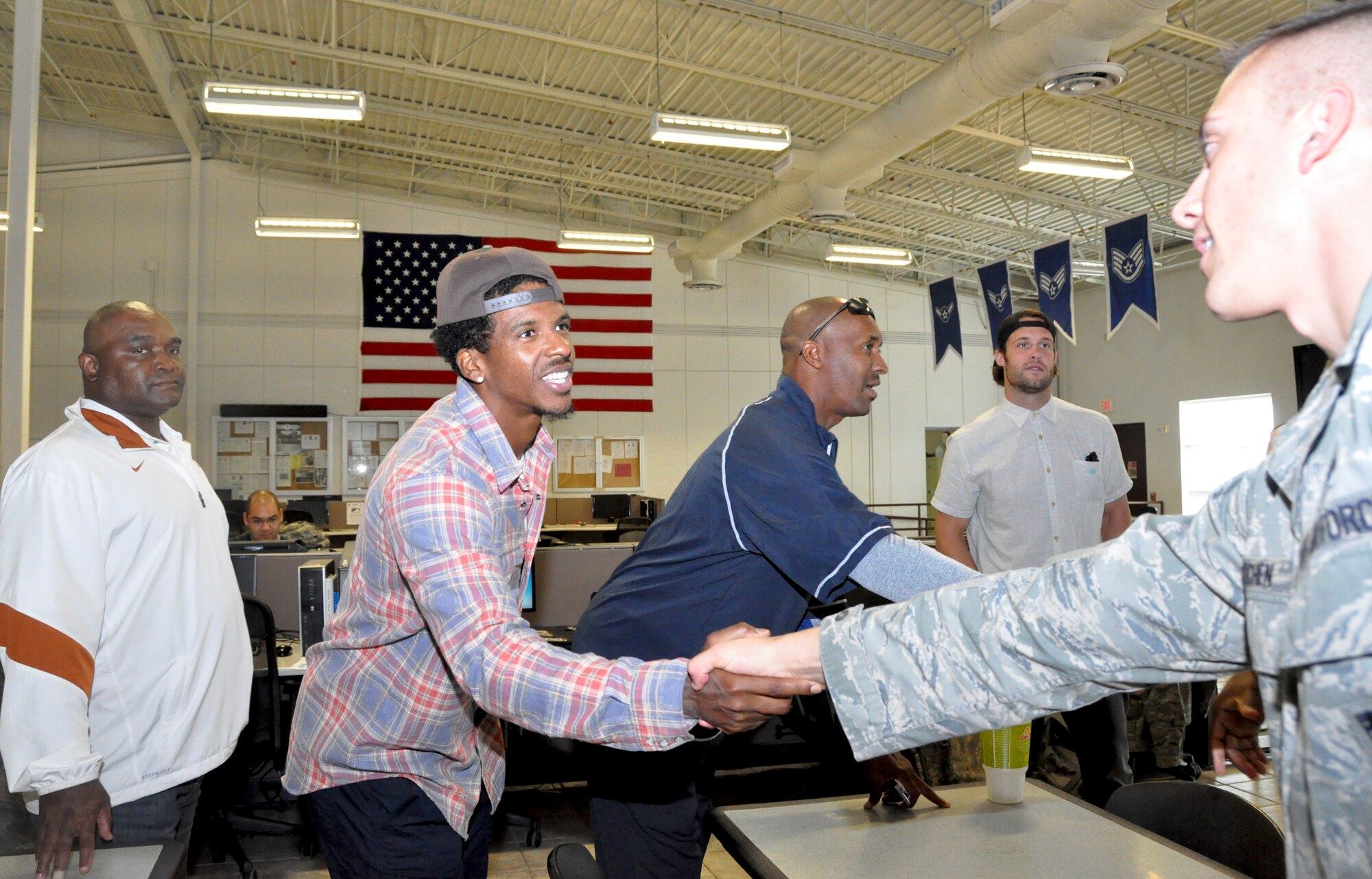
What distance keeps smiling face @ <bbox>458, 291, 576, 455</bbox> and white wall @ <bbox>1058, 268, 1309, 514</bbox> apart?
14.5m

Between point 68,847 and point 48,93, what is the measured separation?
46.9 feet

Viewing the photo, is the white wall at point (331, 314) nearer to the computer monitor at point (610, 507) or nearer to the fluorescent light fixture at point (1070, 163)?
the computer monitor at point (610, 507)

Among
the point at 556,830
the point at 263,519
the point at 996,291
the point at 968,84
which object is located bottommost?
the point at 556,830

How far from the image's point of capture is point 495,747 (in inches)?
77.0

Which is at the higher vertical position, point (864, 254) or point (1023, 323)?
point (864, 254)

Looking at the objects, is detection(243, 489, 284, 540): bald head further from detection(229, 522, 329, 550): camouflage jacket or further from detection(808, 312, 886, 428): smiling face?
detection(808, 312, 886, 428): smiling face

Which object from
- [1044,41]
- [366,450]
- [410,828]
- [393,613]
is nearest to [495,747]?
[410,828]

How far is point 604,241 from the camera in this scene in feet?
42.0

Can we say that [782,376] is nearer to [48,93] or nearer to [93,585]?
[93,585]

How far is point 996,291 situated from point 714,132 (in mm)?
6469

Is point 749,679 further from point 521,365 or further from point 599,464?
point 599,464

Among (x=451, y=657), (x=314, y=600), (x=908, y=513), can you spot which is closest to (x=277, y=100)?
(x=314, y=600)

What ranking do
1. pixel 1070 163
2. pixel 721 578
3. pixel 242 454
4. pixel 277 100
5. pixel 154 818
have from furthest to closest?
1. pixel 242 454
2. pixel 1070 163
3. pixel 277 100
4. pixel 154 818
5. pixel 721 578

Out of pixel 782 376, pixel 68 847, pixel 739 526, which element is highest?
pixel 782 376
